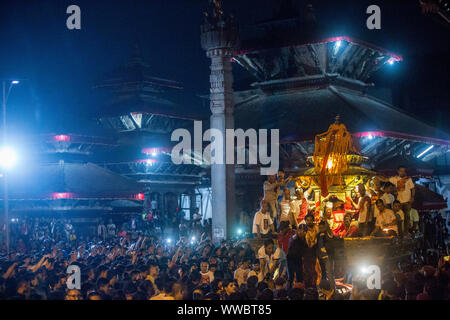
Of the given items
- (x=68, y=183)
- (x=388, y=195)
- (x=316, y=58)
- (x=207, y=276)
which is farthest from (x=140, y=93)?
(x=207, y=276)

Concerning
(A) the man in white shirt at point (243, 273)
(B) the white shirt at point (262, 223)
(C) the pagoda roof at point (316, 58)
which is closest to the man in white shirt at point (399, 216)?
(B) the white shirt at point (262, 223)

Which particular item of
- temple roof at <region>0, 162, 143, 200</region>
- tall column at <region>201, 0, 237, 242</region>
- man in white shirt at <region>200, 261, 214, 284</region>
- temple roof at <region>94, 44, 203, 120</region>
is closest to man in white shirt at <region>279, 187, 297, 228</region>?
tall column at <region>201, 0, 237, 242</region>

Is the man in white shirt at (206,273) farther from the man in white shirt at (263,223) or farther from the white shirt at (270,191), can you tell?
the white shirt at (270,191)

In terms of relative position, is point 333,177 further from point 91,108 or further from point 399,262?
point 91,108

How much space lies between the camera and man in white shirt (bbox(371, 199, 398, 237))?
57.9 ft

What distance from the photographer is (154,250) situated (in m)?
19.2

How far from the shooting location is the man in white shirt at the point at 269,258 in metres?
15.8

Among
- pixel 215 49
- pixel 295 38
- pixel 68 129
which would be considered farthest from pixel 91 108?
pixel 215 49

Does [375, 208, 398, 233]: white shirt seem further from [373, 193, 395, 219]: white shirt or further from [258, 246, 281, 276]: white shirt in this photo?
[258, 246, 281, 276]: white shirt

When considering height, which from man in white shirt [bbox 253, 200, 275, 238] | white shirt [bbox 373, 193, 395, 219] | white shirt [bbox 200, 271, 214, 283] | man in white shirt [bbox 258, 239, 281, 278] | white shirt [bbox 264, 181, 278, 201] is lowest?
white shirt [bbox 200, 271, 214, 283]

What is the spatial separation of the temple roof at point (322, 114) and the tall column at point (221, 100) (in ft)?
19.6

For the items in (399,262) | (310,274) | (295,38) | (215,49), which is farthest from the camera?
(295,38)

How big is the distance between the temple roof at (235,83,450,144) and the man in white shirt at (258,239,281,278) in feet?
42.7
